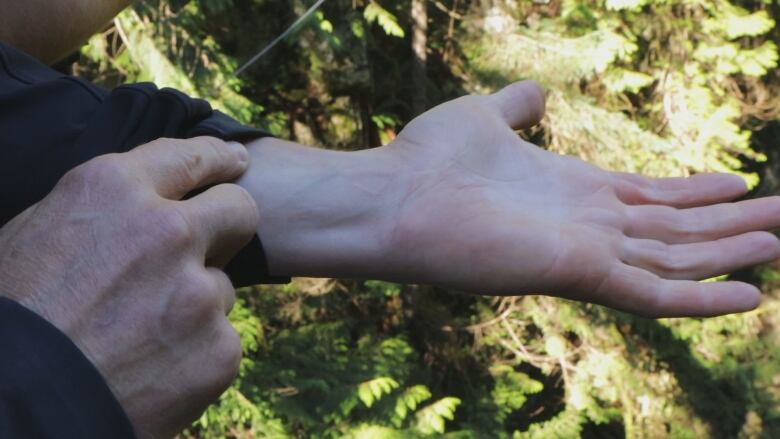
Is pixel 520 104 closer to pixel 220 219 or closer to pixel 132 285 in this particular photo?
pixel 220 219

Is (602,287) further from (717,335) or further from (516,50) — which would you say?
(717,335)

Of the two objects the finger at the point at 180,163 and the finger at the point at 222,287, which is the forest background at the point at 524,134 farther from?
the finger at the point at 222,287

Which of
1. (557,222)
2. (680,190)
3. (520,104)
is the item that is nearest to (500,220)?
(557,222)

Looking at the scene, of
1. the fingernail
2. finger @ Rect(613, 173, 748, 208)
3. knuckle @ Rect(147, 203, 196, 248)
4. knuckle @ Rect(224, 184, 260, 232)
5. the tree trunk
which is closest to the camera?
knuckle @ Rect(147, 203, 196, 248)

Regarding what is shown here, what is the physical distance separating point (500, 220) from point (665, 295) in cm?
28

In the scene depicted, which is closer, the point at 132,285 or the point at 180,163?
the point at 132,285

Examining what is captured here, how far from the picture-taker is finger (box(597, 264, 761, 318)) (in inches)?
46.8

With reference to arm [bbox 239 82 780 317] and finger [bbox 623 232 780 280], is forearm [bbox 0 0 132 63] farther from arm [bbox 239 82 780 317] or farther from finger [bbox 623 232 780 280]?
finger [bbox 623 232 780 280]

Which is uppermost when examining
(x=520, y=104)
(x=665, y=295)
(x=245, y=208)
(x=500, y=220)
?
(x=245, y=208)

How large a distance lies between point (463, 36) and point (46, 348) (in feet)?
15.7

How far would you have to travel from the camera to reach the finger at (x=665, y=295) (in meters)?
1.19

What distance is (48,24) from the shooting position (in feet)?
4.21

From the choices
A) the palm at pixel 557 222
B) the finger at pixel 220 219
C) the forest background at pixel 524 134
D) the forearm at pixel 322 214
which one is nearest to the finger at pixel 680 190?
the palm at pixel 557 222

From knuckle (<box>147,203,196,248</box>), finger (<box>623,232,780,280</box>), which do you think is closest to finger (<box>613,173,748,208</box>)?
finger (<box>623,232,780,280</box>)
